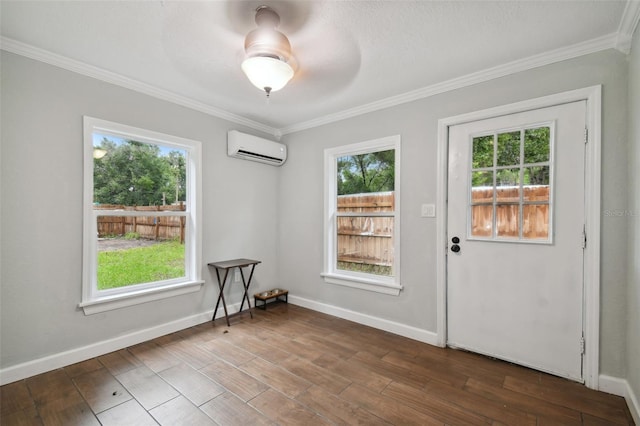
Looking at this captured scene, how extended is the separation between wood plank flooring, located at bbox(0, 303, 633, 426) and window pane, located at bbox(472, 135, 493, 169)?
1.70 m

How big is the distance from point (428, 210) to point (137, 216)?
9.44 ft

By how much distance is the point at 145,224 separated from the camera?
2875 millimetres

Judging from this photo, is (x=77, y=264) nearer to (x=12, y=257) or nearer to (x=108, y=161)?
(x=12, y=257)

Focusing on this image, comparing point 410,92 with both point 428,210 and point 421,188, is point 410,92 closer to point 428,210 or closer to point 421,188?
point 421,188

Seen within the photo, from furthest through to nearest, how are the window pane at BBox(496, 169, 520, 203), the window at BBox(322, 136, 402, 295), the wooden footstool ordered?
the wooden footstool
the window at BBox(322, 136, 402, 295)
the window pane at BBox(496, 169, 520, 203)

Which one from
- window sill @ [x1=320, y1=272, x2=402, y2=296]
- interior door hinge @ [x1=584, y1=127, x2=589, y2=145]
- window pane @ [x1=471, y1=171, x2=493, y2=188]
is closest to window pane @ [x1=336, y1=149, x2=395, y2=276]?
window sill @ [x1=320, y1=272, x2=402, y2=296]

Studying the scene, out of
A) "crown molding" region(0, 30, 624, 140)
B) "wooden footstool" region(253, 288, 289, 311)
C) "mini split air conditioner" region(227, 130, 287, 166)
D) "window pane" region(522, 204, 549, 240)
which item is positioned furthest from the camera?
"wooden footstool" region(253, 288, 289, 311)

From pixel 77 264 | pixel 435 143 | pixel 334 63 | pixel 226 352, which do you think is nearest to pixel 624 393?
pixel 435 143

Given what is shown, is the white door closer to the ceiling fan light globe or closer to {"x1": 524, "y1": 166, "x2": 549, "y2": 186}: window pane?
{"x1": 524, "y1": 166, "x2": 549, "y2": 186}: window pane

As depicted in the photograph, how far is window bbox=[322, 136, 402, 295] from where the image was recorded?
312 centimetres

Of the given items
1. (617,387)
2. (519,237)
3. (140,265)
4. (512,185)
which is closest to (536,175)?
(512,185)

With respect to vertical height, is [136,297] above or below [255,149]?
below

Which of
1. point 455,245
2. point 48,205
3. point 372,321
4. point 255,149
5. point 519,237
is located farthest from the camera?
point 255,149

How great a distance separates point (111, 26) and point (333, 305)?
330 cm
